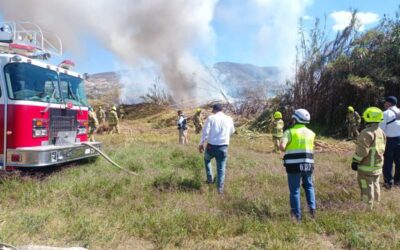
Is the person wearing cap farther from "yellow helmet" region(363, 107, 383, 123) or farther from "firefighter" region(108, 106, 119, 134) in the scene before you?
"firefighter" region(108, 106, 119, 134)

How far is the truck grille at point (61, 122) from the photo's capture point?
7.82m

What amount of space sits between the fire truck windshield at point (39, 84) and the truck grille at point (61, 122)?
0.68ft

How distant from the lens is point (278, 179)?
26.0 feet

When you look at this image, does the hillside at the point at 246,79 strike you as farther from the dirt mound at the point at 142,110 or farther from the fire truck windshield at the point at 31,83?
the fire truck windshield at the point at 31,83

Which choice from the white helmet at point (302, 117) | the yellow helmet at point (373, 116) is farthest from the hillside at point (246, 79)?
the white helmet at point (302, 117)

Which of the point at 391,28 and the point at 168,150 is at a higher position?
the point at 391,28

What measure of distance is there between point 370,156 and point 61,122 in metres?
5.30

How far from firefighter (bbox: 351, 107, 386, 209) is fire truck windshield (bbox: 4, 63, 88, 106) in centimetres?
511

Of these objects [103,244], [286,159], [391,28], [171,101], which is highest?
Answer: [391,28]

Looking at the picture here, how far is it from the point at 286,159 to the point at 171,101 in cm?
2650

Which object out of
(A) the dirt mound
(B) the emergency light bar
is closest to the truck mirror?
(B) the emergency light bar

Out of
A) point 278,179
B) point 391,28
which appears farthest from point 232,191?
point 391,28

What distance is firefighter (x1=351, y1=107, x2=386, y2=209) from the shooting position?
5918 mm

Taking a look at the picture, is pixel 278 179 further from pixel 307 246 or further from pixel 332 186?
pixel 307 246
